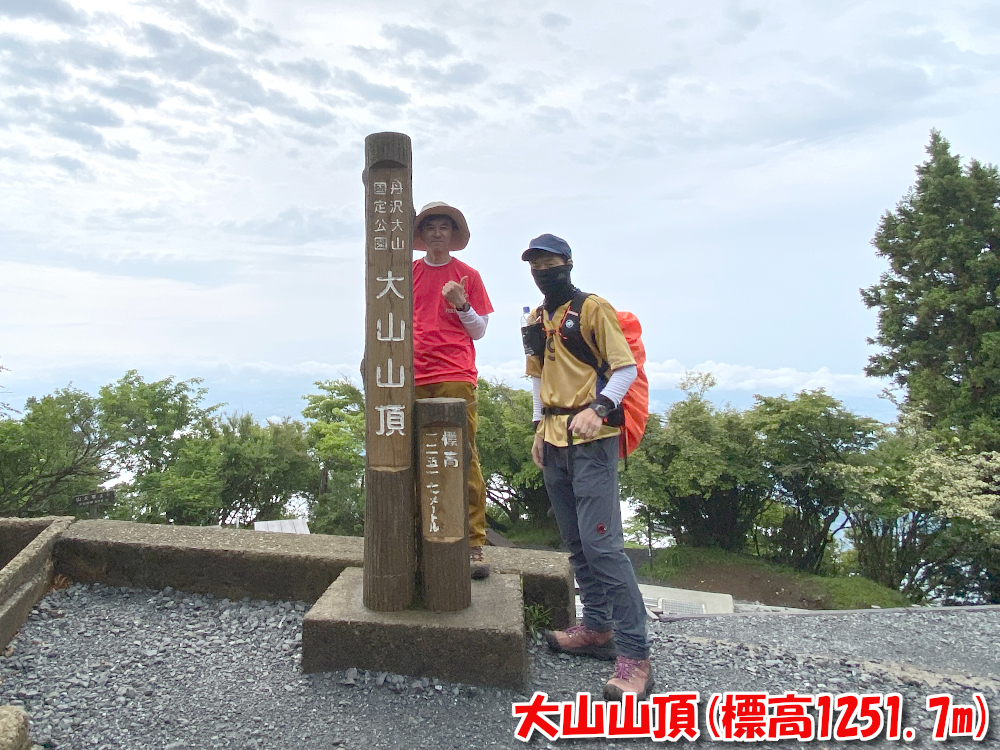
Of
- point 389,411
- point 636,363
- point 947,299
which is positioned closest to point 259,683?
point 389,411

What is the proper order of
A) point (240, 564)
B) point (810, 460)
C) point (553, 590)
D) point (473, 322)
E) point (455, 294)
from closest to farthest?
point (455, 294)
point (473, 322)
point (553, 590)
point (240, 564)
point (810, 460)

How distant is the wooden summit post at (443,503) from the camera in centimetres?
322

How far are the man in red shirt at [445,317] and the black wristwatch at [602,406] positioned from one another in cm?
87

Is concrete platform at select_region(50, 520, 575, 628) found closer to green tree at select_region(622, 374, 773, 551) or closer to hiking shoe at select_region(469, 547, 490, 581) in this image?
hiking shoe at select_region(469, 547, 490, 581)

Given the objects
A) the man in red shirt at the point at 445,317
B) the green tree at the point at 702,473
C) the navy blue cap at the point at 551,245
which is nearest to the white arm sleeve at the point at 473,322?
the man in red shirt at the point at 445,317

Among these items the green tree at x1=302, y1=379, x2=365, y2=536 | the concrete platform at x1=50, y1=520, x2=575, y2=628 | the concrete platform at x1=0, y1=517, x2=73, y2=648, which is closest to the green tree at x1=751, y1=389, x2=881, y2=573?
the green tree at x1=302, y1=379, x2=365, y2=536

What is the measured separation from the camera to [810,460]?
13.6 meters

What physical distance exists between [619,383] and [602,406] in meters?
0.15

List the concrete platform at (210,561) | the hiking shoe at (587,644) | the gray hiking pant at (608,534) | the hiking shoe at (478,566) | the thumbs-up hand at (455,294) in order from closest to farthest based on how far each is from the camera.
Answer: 1. the gray hiking pant at (608,534)
2. the thumbs-up hand at (455,294)
3. the hiking shoe at (587,644)
4. the hiking shoe at (478,566)
5. the concrete platform at (210,561)

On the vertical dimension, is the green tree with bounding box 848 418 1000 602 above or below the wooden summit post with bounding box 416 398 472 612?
below

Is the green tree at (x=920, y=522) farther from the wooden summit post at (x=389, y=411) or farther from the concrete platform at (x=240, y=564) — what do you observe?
the wooden summit post at (x=389, y=411)

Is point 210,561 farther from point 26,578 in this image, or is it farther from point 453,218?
point 453,218

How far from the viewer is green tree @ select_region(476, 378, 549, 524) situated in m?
A: 16.2

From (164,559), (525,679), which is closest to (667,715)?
(525,679)
